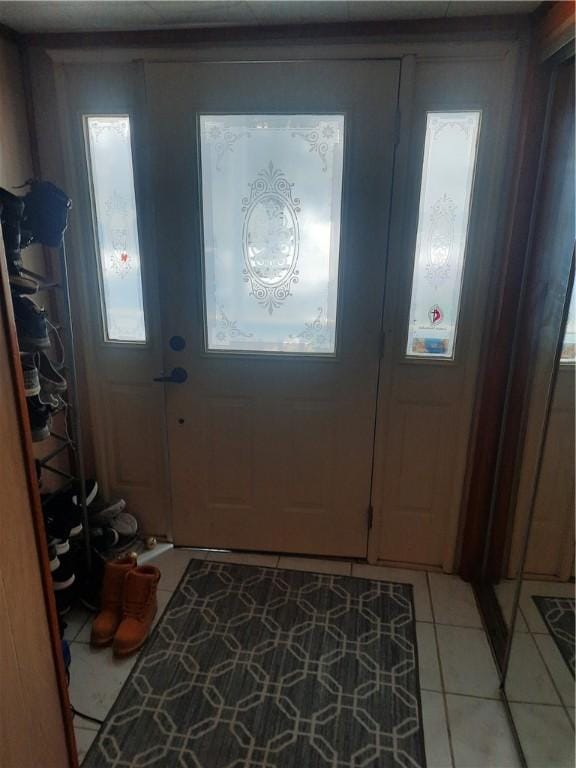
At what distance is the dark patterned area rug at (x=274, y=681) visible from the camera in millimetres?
1399

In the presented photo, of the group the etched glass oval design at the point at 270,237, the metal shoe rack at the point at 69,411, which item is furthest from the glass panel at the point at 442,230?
the metal shoe rack at the point at 69,411

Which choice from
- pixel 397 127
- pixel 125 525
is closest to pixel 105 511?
pixel 125 525

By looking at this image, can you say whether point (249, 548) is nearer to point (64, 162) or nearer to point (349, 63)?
point (64, 162)

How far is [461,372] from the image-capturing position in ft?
6.36

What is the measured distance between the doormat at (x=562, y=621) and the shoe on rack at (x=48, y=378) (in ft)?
5.34

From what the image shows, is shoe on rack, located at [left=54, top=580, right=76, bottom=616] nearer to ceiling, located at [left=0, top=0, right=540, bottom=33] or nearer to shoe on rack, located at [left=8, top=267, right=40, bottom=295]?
shoe on rack, located at [left=8, top=267, right=40, bottom=295]

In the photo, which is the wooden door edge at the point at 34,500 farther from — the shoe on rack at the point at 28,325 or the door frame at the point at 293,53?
the door frame at the point at 293,53

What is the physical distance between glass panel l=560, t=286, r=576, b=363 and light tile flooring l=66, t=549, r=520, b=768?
1130 millimetres

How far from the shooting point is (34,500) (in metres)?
1.07

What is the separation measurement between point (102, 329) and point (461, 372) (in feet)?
5.05

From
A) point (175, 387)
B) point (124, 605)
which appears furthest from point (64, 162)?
point (124, 605)

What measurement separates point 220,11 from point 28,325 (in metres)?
1.20

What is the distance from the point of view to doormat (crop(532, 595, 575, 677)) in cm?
120

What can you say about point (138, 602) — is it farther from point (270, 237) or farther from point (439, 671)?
point (270, 237)
